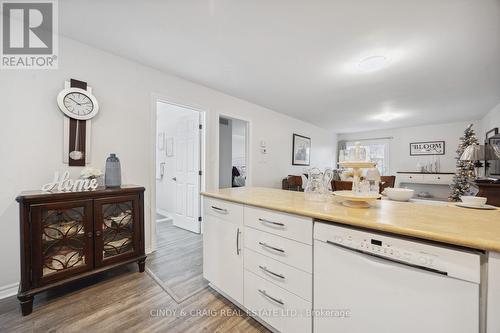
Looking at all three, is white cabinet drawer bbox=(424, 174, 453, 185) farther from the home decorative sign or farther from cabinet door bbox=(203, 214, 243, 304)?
the home decorative sign

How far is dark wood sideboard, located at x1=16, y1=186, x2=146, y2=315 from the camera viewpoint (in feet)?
4.75

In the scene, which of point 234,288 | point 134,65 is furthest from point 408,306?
point 134,65

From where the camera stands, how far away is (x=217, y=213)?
1687 mm

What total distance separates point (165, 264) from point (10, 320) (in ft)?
3.62

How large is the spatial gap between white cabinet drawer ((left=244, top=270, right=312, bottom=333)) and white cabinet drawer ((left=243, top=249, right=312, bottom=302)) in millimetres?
34

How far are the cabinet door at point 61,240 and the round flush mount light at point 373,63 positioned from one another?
312 centimetres

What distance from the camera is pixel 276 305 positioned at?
49.8 inches

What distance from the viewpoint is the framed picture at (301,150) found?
5.13 metres

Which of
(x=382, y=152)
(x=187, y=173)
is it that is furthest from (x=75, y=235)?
(x=382, y=152)

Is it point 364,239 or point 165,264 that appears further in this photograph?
point 165,264

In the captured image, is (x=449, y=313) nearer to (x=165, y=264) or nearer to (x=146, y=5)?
(x=165, y=264)

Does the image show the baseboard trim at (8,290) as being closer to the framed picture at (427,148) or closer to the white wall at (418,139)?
the white wall at (418,139)

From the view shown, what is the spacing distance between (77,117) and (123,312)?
180cm

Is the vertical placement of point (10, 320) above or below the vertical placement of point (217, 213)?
below
